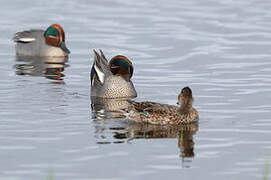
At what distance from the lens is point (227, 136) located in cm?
1346

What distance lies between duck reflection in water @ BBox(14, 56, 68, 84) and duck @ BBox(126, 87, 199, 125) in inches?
165

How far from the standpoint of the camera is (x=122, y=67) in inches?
688

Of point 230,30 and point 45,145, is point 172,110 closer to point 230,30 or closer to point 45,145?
point 45,145

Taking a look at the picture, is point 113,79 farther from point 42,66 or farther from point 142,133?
point 42,66

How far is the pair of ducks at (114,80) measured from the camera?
14.4 m

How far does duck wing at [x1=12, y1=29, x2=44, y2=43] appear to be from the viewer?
22.6m

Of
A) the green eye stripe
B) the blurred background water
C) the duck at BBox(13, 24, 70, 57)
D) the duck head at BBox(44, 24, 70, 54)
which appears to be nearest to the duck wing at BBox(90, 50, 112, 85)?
the blurred background water

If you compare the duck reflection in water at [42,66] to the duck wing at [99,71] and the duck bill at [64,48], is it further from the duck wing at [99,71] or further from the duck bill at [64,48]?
the duck wing at [99,71]

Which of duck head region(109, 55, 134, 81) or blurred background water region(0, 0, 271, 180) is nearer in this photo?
blurred background water region(0, 0, 271, 180)

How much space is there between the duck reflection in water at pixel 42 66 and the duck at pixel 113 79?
1184 millimetres

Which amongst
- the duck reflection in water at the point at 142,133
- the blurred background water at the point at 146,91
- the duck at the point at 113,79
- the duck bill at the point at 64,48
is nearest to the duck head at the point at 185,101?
the duck reflection in water at the point at 142,133

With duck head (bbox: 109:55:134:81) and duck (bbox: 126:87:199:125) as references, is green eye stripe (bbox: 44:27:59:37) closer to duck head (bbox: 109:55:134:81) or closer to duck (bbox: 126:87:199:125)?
duck head (bbox: 109:55:134:81)

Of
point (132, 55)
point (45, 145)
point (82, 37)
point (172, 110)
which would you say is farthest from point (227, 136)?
point (82, 37)

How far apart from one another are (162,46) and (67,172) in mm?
11520
